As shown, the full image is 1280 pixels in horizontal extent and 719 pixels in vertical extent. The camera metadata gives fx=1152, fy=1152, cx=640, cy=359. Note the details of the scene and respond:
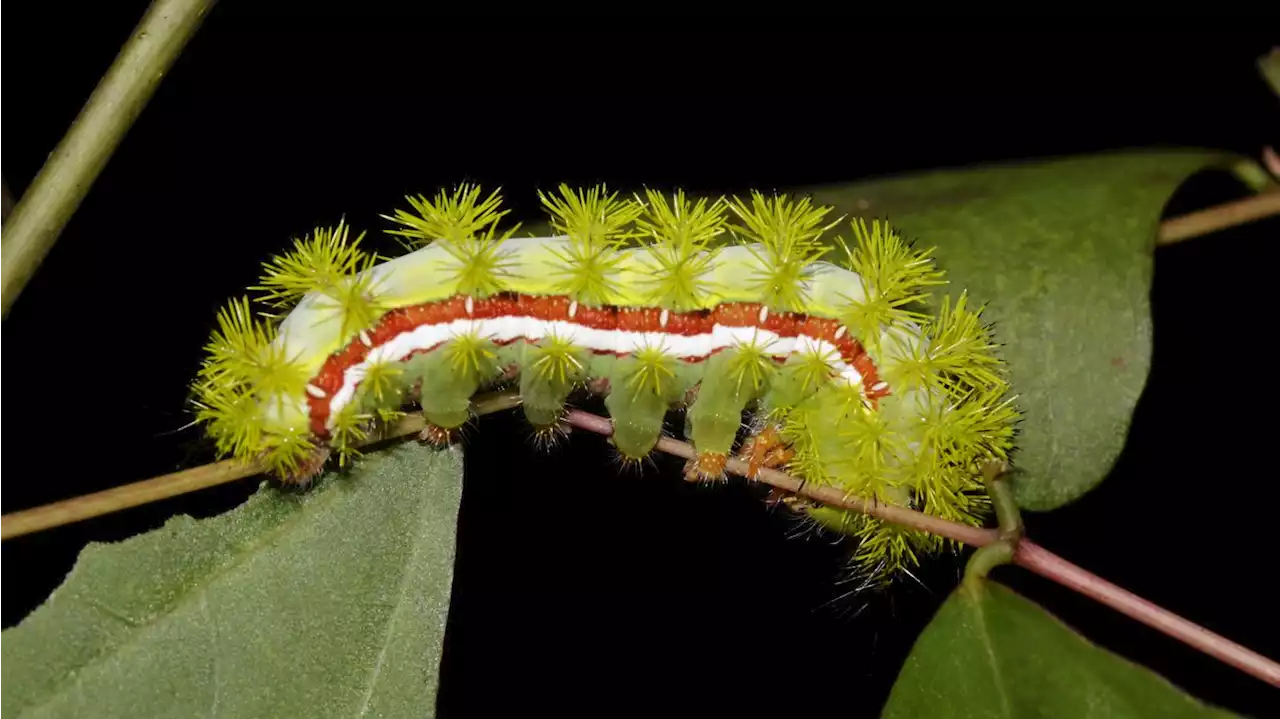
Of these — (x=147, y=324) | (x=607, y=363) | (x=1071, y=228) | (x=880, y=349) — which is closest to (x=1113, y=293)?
(x=1071, y=228)

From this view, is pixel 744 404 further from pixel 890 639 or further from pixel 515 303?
pixel 890 639

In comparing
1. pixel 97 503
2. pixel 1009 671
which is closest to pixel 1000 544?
pixel 1009 671

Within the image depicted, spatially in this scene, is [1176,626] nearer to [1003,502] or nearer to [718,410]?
[1003,502]

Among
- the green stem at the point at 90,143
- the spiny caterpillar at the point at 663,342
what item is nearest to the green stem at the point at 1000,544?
the spiny caterpillar at the point at 663,342

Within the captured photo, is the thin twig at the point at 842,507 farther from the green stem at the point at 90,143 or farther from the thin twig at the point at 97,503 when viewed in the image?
the green stem at the point at 90,143

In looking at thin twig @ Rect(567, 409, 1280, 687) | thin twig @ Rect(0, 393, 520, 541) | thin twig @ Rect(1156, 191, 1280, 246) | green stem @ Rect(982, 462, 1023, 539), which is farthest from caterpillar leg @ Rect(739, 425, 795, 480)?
thin twig @ Rect(0, 393, 520, 541)

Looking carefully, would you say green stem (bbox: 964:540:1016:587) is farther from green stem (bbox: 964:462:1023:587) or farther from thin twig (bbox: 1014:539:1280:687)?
thin twig (bbox: 1014:539:1280:687)
